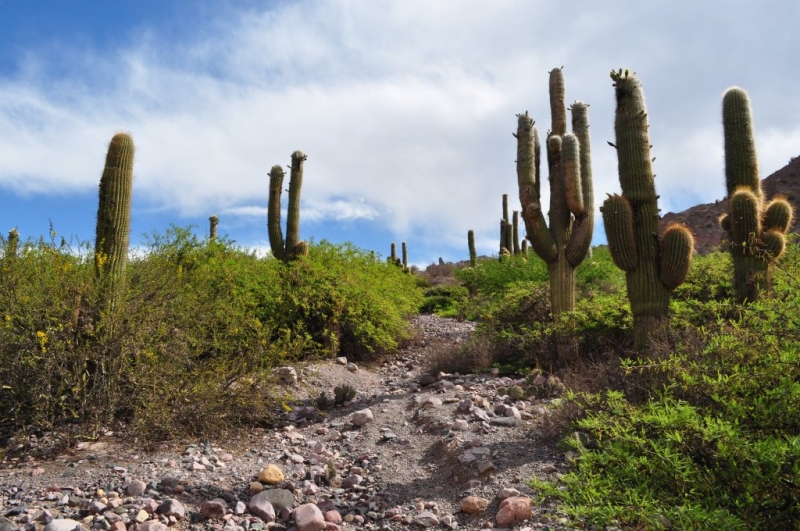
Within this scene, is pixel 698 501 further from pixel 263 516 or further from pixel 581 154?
pixel 581 154

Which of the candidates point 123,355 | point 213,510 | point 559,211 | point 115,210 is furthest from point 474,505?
point 559,211

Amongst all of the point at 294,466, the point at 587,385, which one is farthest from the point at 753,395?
the point at 294,466

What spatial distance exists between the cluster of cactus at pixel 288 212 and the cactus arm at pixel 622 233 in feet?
26.5

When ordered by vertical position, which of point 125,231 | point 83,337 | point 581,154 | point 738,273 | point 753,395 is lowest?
point 753,395

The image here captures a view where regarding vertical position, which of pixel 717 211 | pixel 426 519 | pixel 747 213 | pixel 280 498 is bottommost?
pixel 426 519

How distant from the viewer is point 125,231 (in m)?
8.16

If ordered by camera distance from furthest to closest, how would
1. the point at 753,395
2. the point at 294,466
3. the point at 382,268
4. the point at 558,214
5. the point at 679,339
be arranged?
the point at 382,268 → the point at 558,214 → the point at 679,339 → the point at 294,466 → the point at 753,395

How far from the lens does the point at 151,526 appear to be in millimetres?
4555

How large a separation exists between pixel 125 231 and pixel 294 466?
3966mm

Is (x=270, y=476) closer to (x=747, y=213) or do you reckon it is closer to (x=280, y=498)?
(x=280, y=498)

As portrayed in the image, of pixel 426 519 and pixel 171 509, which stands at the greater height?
pixel 171 509

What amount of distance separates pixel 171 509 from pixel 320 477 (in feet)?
4.66

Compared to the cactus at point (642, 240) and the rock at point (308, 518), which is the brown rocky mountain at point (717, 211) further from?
the rock at point (308, 518)

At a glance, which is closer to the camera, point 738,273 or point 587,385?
point 587,385
